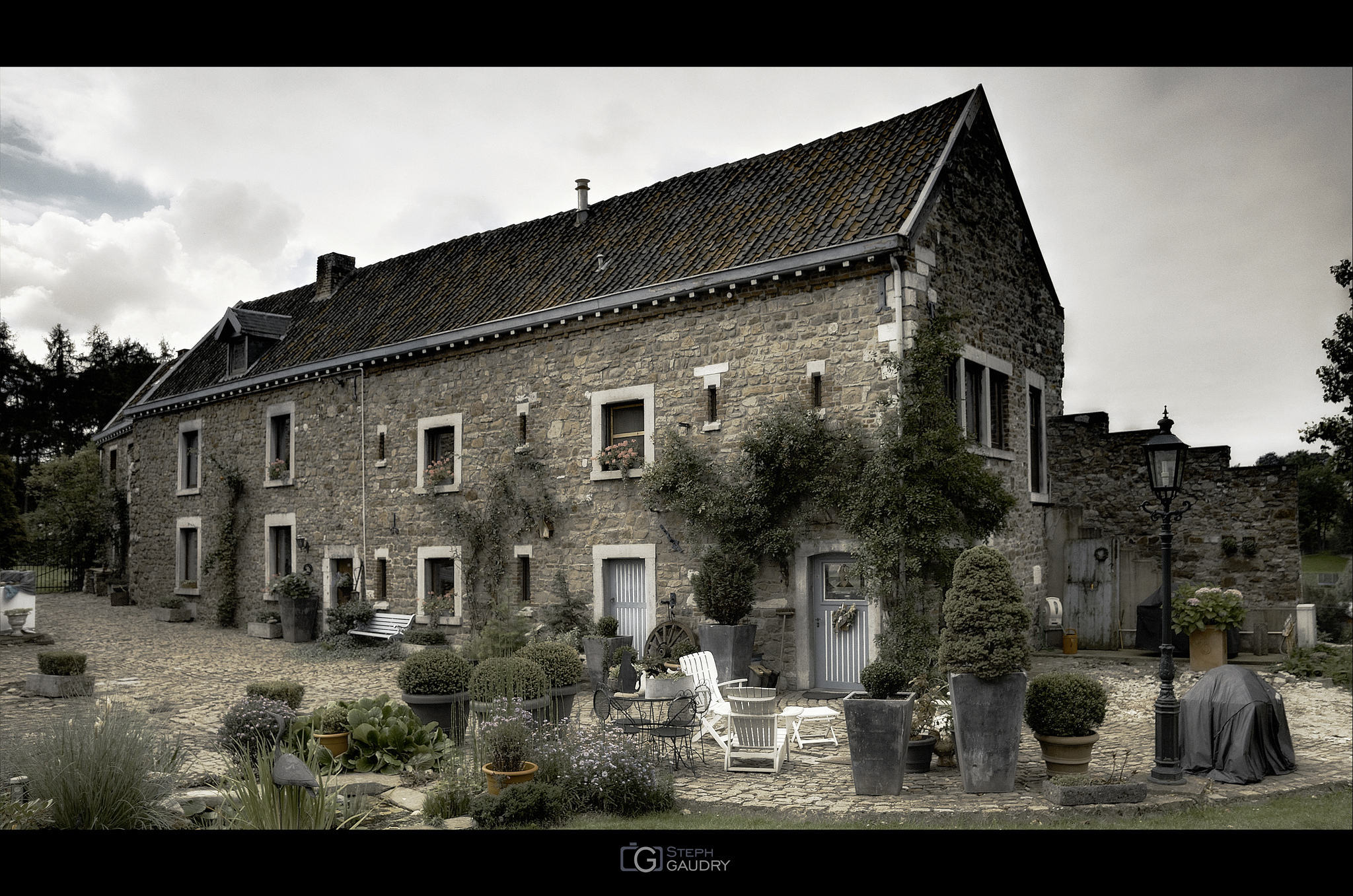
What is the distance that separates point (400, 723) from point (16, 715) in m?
4.54

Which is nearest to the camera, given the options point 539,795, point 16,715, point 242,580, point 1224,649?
point 539,795

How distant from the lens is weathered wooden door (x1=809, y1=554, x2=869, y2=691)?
408 inches

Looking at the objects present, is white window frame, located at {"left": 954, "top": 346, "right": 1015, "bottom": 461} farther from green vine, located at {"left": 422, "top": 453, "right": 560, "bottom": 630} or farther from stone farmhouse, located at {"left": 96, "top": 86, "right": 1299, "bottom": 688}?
green vine, located at {"left": 422, "top": 453, "right": 560, "bottom": 630}

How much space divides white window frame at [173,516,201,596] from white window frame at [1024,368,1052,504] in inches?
649

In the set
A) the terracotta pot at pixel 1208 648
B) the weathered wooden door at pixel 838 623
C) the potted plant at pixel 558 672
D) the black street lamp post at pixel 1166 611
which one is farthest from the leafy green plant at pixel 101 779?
the terracotta pot at pixel 1208 648

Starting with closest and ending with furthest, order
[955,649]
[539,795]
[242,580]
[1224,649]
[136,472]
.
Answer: [539,795] → [955,649] → [1224,649] → [242,580] → [136,472]

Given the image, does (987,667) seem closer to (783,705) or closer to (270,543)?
(783,705)

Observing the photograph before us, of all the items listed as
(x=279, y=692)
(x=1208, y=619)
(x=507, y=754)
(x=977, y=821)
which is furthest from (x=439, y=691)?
(x=1208, y=619)

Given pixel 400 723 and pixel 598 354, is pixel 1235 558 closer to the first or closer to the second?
pixel 598 354

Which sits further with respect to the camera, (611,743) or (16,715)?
(16,715)

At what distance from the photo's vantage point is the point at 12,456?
697 cm

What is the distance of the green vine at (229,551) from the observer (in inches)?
731
